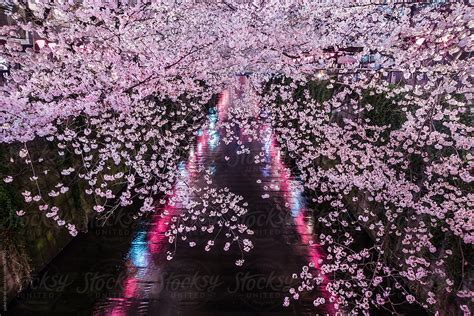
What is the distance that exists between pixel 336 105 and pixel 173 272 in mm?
11008

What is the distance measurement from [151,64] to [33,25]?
14.1 ft

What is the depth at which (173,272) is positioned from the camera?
10859mm

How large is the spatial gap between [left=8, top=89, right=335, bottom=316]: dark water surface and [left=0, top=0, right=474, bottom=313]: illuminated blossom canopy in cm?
78

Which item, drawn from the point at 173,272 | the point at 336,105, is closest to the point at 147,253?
the point at 173,272

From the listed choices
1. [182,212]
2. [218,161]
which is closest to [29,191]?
[182,212]

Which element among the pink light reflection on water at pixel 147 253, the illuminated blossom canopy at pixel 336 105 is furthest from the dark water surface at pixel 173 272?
the illuminated blossom canopy at pixel 336 105

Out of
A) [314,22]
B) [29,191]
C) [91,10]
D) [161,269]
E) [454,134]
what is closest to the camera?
[454,134]

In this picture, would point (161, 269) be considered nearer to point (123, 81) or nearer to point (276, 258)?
point (276, 258)

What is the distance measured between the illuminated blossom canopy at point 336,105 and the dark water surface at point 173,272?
0.78 meters

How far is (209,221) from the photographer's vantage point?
553 inches

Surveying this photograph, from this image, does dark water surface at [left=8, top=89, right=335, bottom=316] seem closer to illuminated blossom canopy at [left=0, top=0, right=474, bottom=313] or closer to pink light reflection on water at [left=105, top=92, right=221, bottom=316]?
pink light reflection on water at [left=105, top=92, right=221, bottom=316]

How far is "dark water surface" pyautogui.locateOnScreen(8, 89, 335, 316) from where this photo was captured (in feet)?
30.8

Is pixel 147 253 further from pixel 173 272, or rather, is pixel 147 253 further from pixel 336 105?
pixel 336 105

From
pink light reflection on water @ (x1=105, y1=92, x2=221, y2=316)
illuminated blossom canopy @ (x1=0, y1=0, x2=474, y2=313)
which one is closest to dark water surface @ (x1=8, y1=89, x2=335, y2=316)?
pink light reflection on water @ (x1=105, y1=92, x2=221, y2=316)
